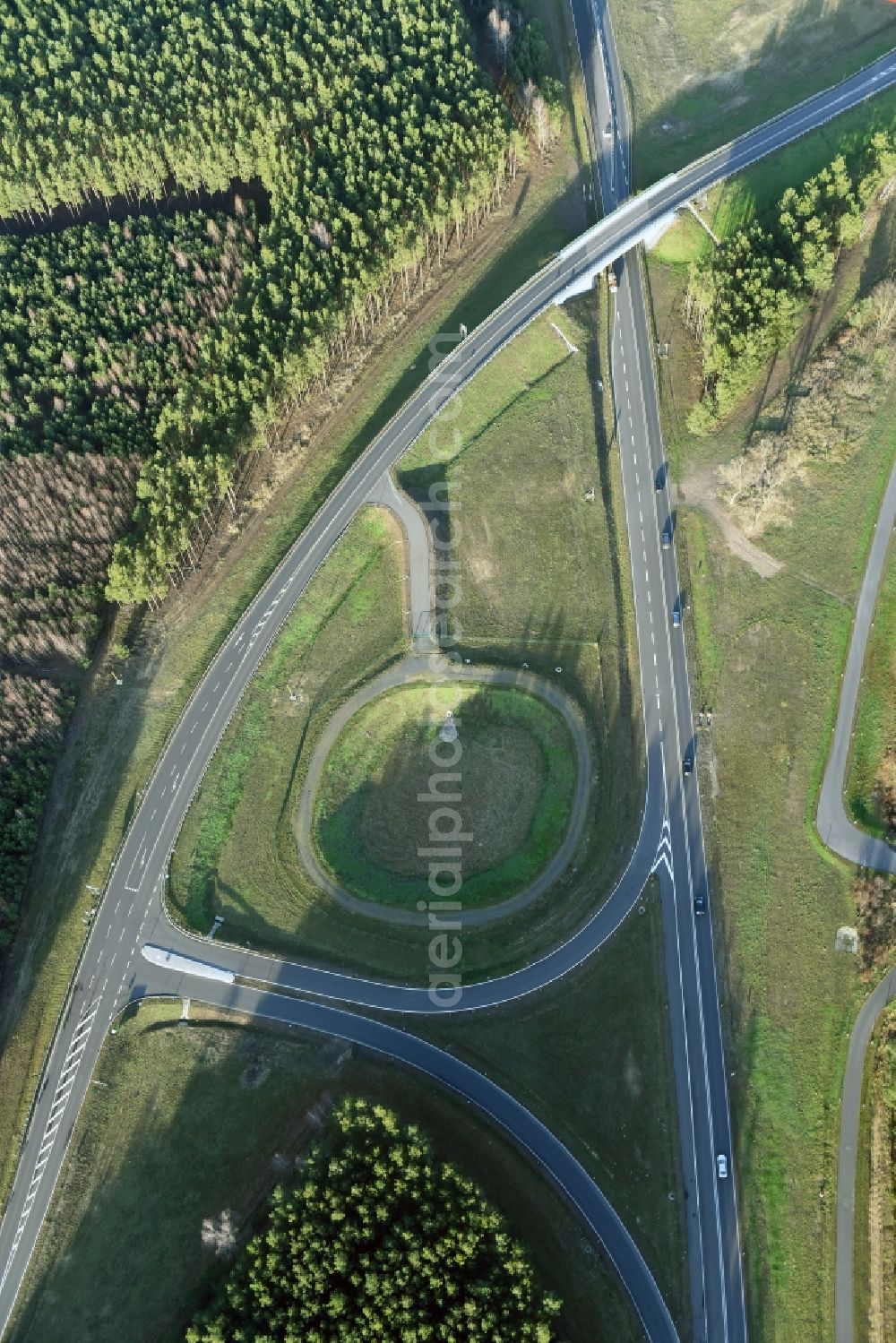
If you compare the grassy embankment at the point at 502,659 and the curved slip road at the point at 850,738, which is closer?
the curved slip road at the point at 850,738

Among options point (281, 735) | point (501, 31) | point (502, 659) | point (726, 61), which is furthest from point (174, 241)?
point (726, 61)

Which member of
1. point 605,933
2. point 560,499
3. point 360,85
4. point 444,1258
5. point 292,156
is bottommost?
point 444,1258

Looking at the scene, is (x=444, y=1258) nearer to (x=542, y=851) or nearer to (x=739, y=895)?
(x=542, y=851)

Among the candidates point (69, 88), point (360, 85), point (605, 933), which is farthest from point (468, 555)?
point (69, 88)

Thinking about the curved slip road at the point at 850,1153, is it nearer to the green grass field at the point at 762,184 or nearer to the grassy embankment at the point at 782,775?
the grassy embankment at the point at 782,775

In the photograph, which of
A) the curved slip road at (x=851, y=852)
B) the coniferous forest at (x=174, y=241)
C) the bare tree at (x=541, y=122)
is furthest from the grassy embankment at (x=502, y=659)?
the bare tree at (x=541, y=122)

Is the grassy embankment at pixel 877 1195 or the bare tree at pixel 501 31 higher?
the bare tree at pixel 501 31

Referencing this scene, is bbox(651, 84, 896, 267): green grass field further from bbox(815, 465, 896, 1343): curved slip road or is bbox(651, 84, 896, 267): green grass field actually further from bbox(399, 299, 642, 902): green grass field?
bbox(815, 465, 896, 1343): curved slip road
